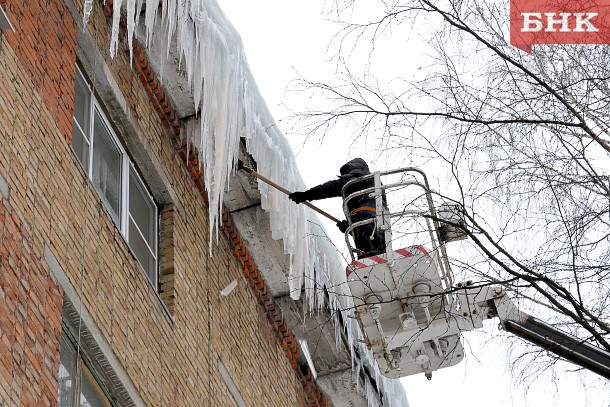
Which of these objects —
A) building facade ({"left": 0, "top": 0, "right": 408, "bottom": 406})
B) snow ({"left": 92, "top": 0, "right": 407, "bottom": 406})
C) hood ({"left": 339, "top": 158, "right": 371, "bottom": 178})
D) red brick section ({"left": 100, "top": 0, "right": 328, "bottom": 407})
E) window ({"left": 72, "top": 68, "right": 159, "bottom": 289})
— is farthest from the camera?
hood ({"left": 339, "top": 158, "right": 371, "bottom": 178})

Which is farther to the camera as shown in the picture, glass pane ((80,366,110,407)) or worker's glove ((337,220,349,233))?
worker's glove ((337,220,349,233))

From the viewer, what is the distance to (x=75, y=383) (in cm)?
830

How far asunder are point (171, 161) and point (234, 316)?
147 cm

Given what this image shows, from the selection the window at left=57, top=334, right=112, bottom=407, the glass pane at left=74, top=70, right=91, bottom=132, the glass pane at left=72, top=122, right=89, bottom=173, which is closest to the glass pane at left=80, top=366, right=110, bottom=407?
the window at left=57, top=334, right=112, bottom=407

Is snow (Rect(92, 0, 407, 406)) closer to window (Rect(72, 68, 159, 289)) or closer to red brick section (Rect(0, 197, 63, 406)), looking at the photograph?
window (Rect(72, 68, 159, 289))

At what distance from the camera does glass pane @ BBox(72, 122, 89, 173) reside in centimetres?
933

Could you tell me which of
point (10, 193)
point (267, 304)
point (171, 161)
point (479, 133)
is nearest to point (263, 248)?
point (267, 304)

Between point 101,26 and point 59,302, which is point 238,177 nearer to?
point 101,26

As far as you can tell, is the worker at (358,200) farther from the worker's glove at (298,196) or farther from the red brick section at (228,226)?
the red brick section at (228,226)

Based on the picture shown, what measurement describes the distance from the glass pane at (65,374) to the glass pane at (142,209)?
6.87ft

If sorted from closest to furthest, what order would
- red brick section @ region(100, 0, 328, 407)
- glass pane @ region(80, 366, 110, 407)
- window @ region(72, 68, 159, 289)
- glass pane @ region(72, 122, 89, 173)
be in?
glass pane @ region(80, 366, 110, 407)
glass pane @ region(72, 122, 89, 173)
window @ region(72, 68, 159, 289)
red brick section @ region(100, 0, 328, 407)

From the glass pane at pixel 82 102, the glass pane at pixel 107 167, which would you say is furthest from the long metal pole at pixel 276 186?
the glass pane at pixel 82 102

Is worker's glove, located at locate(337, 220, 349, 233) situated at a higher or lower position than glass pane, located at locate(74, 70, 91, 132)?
lower

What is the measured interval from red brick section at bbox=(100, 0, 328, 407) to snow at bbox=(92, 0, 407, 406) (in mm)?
120
